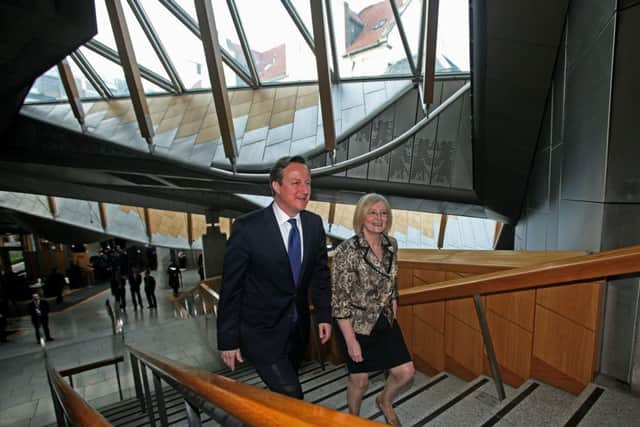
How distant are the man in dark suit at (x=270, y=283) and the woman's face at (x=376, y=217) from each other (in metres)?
0.46

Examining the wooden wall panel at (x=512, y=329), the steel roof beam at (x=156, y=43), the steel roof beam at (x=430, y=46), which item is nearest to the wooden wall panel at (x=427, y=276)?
the wooden wall panel at (x=512, y=329)

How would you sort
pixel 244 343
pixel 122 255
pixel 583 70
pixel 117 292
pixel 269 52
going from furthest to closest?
1. pixel 122 255
2. pixel 117 292
3. pixel 269 52
4. pixel 583 70
5. pixel 244 343

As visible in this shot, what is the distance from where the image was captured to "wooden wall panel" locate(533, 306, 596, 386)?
2250mm

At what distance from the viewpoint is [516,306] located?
2670 millimetres

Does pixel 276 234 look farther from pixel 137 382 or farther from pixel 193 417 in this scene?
pixel 137 382

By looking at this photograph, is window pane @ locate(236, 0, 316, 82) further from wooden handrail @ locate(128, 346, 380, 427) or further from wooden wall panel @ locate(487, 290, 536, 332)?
wooden handrail @ locate(128, 346, 380, 427)

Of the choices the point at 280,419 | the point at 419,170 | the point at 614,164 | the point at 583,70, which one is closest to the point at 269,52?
the point at 419,170

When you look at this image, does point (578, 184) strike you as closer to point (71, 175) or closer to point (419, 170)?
point (419, 170)

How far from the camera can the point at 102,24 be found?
9055mm

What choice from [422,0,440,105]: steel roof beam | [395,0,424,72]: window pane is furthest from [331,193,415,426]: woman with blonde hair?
[395,0,424,72]: window pane

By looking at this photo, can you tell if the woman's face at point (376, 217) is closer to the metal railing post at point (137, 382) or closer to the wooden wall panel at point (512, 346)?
A: the wooden wall panel at point (512, 346)

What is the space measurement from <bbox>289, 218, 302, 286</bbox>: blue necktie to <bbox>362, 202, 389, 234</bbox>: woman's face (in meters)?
0.51

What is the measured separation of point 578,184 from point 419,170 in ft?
17.0

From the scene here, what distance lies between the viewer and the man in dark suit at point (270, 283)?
1.94m
